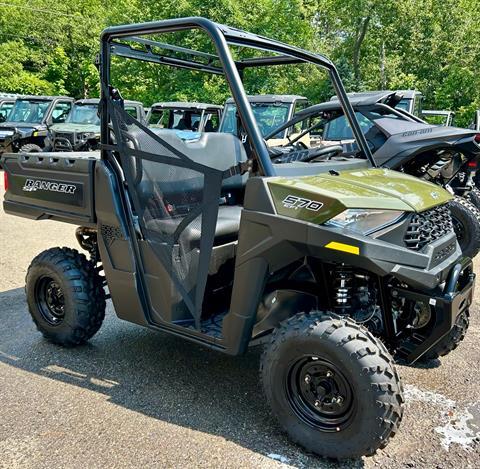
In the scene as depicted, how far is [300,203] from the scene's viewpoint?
2463mm

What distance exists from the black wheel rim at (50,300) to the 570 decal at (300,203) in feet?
6.70

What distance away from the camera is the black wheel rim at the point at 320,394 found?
8.11 feet

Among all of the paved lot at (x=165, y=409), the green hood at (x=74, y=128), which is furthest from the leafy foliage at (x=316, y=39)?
the paved lot at (x=165, y=409)

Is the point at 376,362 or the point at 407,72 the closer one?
A: the point at 376,362

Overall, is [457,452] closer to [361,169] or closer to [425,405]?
[425,405]

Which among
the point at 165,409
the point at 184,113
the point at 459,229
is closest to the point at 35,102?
the point at 184,113

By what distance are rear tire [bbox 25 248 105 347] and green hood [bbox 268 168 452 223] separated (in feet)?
5.70

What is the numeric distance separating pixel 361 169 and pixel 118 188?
151 centimetres

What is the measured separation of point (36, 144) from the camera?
14.5 metres

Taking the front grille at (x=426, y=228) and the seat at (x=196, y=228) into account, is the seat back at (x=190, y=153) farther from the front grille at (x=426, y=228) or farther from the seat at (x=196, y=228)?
the front grille at (x=426, y=228)

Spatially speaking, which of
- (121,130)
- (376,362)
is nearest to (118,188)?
(121,130)

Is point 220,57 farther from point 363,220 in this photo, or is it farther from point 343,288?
point 343,288

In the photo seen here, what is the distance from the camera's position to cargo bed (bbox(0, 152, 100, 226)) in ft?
11.2

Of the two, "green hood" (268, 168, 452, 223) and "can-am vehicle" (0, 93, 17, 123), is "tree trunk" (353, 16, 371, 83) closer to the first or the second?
"can-am vehicle" (0, 93, 17, 123)
